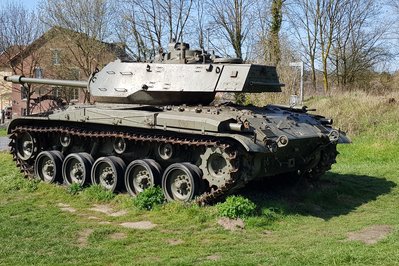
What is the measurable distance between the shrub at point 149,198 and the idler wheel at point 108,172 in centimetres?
103

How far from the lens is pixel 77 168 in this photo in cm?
1195

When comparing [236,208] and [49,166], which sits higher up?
[49,166]

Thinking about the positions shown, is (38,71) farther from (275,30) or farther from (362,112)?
(362,112)

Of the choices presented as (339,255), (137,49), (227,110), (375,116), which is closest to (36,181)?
(227,110)

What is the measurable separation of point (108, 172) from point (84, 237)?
3.49 m

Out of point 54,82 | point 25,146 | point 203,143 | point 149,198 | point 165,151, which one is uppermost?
point 54,82

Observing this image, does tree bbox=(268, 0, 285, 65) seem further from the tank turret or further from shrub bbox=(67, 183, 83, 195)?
shrub bbox=(67, 183, 83, 195)

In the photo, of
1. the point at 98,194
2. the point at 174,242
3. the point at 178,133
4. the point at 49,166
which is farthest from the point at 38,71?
the point at 174,242

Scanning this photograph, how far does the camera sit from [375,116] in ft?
71.8

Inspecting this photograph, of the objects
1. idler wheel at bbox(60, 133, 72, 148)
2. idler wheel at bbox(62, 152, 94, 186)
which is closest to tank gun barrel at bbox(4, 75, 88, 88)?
idler wheel at bbox(60, 133, 72, 148)

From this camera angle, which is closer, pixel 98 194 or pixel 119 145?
pixel 98 194

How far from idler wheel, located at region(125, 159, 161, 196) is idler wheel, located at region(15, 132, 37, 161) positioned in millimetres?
3309

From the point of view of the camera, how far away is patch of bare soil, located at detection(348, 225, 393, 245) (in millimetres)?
7684

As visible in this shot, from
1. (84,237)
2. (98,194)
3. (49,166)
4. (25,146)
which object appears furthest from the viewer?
(25,146)
